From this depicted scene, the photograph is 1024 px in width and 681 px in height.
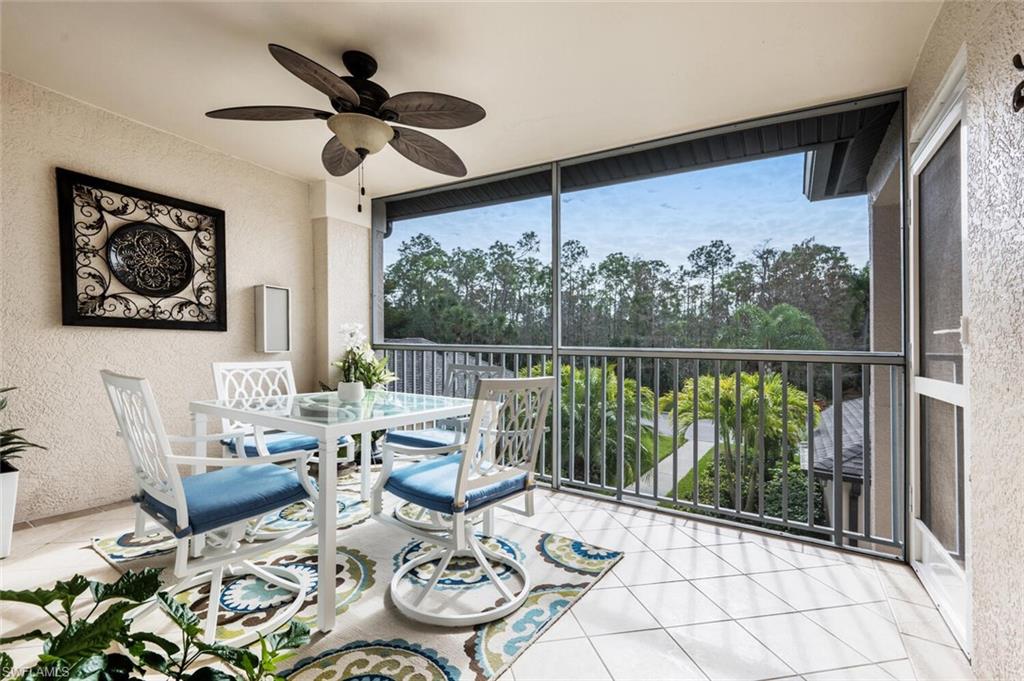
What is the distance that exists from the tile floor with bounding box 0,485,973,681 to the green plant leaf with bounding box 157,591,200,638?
1.23 meters

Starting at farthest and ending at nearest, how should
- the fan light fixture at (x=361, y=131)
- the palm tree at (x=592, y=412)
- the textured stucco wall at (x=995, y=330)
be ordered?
the palm tree at (x=592, y=412)
the fan light fixture at (x=361, y=131)
the textured stucco wall at (x=995, y=330)

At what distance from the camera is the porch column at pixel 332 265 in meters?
4.31

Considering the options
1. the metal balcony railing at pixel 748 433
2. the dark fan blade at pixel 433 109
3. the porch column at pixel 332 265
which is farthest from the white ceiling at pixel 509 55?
the metal balcony railing at pixel 748 433

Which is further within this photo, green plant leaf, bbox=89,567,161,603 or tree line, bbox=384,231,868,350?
tree line, bbox=384,231,868,350

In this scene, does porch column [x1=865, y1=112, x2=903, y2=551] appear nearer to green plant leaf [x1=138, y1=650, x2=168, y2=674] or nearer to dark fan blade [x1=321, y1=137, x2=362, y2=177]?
Result: dark fan blade [x1=321, y1=137, x2=362, y2=177]

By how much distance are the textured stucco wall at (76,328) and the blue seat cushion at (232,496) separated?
1619 mm

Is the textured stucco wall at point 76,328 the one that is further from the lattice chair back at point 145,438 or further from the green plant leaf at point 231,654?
the green plant leaf at point 231,654

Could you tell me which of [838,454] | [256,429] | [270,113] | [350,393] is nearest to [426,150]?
[270,113]

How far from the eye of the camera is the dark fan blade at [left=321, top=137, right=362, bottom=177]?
8.16ft

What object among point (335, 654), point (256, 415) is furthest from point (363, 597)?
point (256, 415)

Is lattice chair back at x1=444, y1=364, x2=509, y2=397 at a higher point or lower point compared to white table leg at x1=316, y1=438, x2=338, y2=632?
higher

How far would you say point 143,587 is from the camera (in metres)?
0.66

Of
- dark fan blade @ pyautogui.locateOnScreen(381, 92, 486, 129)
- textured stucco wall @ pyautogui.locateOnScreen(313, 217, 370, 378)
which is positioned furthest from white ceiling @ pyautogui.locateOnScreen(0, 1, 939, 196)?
textured stucco wall @ pyautogui.locateOnScreen(313, 217, 370, 378)

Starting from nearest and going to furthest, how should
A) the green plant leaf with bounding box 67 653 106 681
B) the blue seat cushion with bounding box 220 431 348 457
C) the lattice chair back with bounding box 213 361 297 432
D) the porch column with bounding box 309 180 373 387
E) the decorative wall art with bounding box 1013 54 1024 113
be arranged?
the green plant leaf with bounding box 67 653 106 681 < the decorative wall art with bounding box 1013 54 1024 113 < the blue seat cushion with bounding box 220 431 348 457 < the lattice chair back with bounding box 213 361 297 432 < the porch column with bounding box 309 180 373 387
